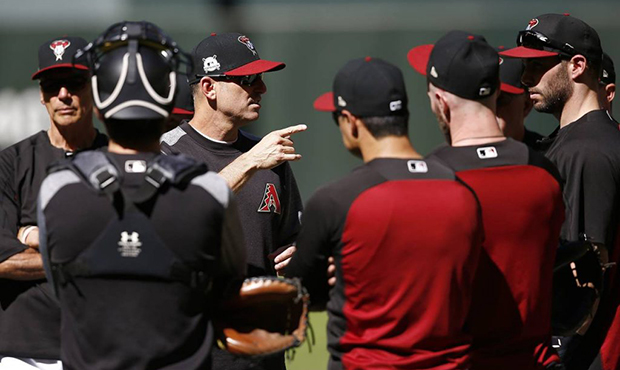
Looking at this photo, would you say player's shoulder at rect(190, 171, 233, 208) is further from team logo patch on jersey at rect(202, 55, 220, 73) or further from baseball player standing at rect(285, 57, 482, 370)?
team logo patch on jersey at rect(202, 55, 220, 73)

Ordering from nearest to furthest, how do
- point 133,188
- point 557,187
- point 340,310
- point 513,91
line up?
point 133,188 → point 340,310 → point 557,187 → point 513,91

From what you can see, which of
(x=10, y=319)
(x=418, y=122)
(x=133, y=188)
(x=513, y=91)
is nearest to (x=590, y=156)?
(x=513, y=91)

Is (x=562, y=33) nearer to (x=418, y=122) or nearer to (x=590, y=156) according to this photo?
(x=590, y=156)

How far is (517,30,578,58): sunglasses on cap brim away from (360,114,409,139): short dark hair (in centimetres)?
168

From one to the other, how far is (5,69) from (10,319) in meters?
7.20

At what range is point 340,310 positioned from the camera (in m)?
3.19

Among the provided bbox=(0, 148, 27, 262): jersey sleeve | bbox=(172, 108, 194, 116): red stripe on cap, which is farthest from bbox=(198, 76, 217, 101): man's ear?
bbox=(0, 148, 27, 262): jersey sleeve

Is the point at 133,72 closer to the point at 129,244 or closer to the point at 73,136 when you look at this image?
the point at 129,244

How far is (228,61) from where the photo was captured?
480 cm

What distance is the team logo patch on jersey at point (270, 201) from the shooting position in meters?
4.63

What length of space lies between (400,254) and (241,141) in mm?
1972

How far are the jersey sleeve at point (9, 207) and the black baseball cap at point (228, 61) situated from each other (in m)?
1.15

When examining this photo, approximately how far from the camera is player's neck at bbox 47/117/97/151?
4.08 metres

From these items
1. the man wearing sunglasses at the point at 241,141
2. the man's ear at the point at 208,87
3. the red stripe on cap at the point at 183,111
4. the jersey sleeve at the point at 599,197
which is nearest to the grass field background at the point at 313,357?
the red stripe on cap at the point at 183,111
